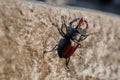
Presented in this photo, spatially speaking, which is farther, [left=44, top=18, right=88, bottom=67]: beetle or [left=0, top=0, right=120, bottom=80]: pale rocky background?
[left=44, top=18, right=88, bottom=67]: beetle

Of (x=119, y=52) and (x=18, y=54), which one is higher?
(x=18, y=54)

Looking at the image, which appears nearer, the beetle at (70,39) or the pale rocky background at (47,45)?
the pale rocky background at (47,45)

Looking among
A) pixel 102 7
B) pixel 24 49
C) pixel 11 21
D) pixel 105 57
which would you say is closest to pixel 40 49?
pixel 24 49

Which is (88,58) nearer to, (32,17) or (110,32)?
(110,32)

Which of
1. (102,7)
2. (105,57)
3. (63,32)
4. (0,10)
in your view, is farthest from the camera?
(102,7)
